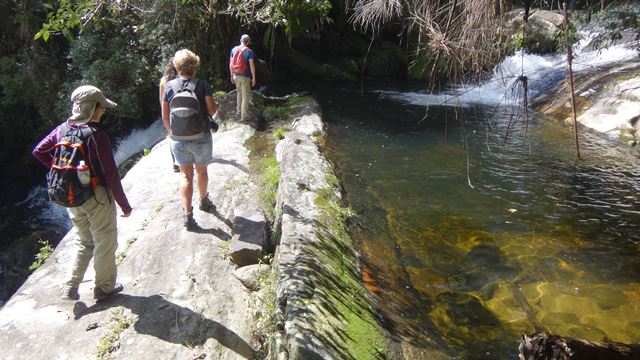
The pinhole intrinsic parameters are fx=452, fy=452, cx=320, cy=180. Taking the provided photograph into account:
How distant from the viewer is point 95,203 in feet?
12.6

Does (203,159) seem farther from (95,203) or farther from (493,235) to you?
(493,235)

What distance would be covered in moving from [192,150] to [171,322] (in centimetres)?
204

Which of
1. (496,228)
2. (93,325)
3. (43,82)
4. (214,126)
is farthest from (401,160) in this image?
(43,82)

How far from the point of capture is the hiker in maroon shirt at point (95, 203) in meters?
3.73

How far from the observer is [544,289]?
5.49 metres

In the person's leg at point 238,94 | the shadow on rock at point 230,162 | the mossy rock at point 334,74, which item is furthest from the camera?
the mossy rock at point 334,74

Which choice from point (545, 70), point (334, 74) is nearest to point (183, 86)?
point (334, 74)

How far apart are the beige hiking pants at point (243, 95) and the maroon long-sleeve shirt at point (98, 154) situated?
6.37 m

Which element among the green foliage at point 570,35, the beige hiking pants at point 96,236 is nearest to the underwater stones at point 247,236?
the beige hiking pants at point 96,236

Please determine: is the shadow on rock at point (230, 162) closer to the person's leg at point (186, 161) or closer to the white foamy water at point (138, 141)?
the person's leg at point (186, 161)

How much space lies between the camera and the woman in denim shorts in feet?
16.4

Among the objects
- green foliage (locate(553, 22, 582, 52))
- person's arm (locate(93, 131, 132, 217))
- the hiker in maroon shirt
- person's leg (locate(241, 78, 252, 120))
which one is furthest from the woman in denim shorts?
person's leg (locate(241, 78, 252, 120))

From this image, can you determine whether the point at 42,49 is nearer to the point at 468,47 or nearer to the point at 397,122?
the point at 397,122

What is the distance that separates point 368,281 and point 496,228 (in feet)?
9.44
